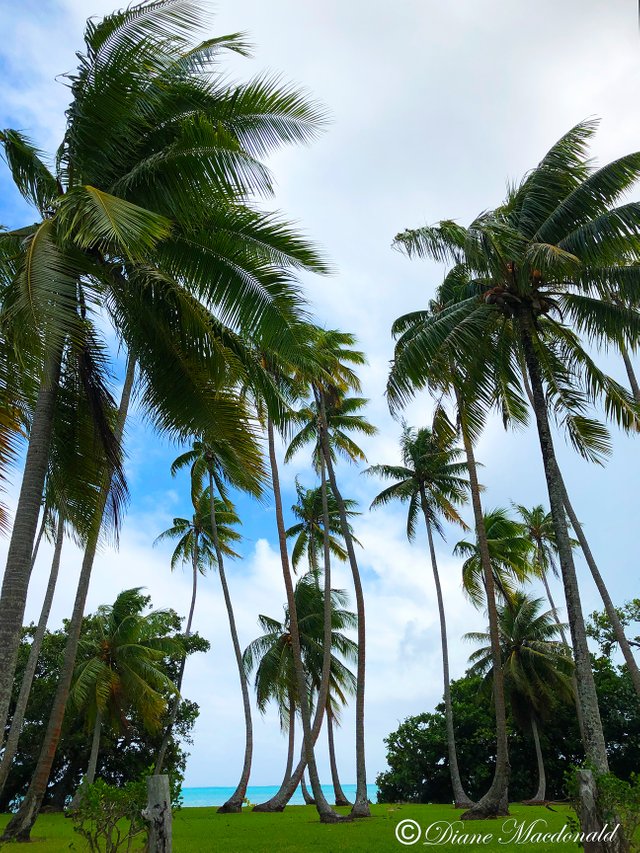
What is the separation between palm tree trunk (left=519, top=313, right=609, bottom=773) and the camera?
9.62 m

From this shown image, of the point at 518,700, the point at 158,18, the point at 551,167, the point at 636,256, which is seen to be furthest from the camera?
the point at 518,700

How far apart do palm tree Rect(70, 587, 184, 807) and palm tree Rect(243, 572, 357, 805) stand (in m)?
3.50

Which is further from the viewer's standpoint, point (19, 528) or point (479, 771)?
point (479, 771)

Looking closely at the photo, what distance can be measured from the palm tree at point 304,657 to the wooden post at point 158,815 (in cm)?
2021

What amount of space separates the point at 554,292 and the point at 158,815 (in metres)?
10.1

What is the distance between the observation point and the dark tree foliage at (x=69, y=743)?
1098 inches

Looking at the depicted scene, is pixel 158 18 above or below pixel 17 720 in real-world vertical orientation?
above

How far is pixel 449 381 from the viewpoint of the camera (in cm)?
1265

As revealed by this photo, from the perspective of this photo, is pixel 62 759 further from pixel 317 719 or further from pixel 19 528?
pixel 19 528

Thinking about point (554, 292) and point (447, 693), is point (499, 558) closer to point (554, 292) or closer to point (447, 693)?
point (447, 693)

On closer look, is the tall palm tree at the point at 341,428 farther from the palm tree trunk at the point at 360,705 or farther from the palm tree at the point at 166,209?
the palm tree at the point at 166,209

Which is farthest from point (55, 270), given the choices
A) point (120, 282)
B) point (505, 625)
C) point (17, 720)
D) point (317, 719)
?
point (505, 625)

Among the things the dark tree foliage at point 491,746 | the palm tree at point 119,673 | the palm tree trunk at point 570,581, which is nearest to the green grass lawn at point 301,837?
the palm tree trunk at point 570,581

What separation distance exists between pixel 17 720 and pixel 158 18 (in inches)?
600
